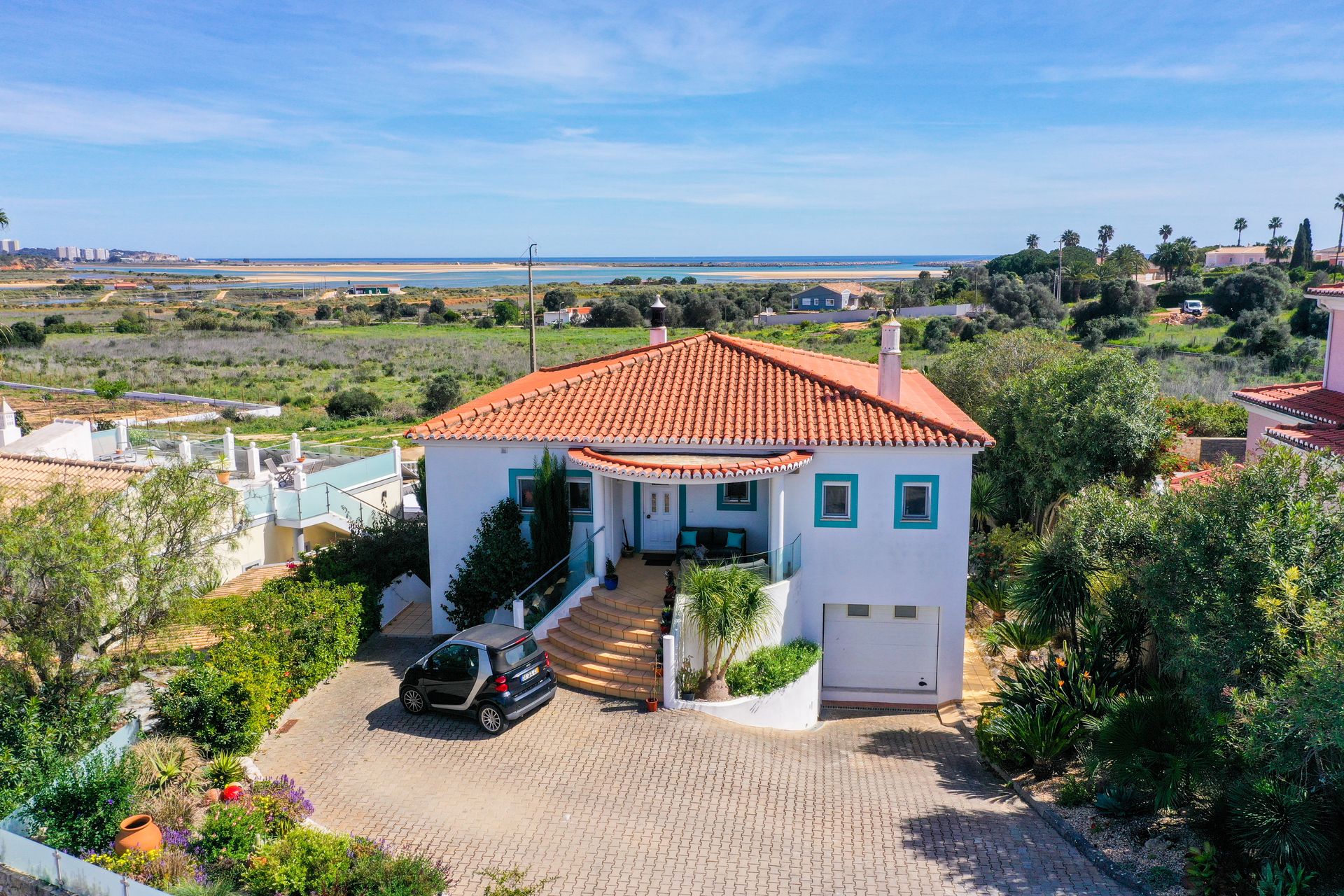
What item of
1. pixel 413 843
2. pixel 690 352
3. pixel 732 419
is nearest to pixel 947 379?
pixel 690 352

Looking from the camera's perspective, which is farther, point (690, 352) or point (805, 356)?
point (805, 356)

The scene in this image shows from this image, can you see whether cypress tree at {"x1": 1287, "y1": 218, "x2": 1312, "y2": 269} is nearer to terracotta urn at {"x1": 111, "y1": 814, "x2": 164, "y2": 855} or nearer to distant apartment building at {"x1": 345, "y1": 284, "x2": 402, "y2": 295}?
terracotta urn at {"x1": 111, "y1": 814, "x2": 164, "y2": 855}

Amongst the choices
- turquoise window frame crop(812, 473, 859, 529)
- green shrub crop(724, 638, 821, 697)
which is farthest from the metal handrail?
turquoise window frame crop(812, 473, 859, 529)

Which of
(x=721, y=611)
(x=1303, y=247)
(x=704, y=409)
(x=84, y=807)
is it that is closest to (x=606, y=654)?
(x=721, y=611)

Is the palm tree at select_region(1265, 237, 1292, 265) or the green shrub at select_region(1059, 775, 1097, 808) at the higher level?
the palm tree at select_region(1265, 237, 1292, 265)

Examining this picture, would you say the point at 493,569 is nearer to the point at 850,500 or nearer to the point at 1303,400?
the point at 850,500

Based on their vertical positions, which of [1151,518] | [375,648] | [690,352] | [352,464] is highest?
[690,352]

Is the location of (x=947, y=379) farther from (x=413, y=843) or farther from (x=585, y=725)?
(x=413, y=843)
